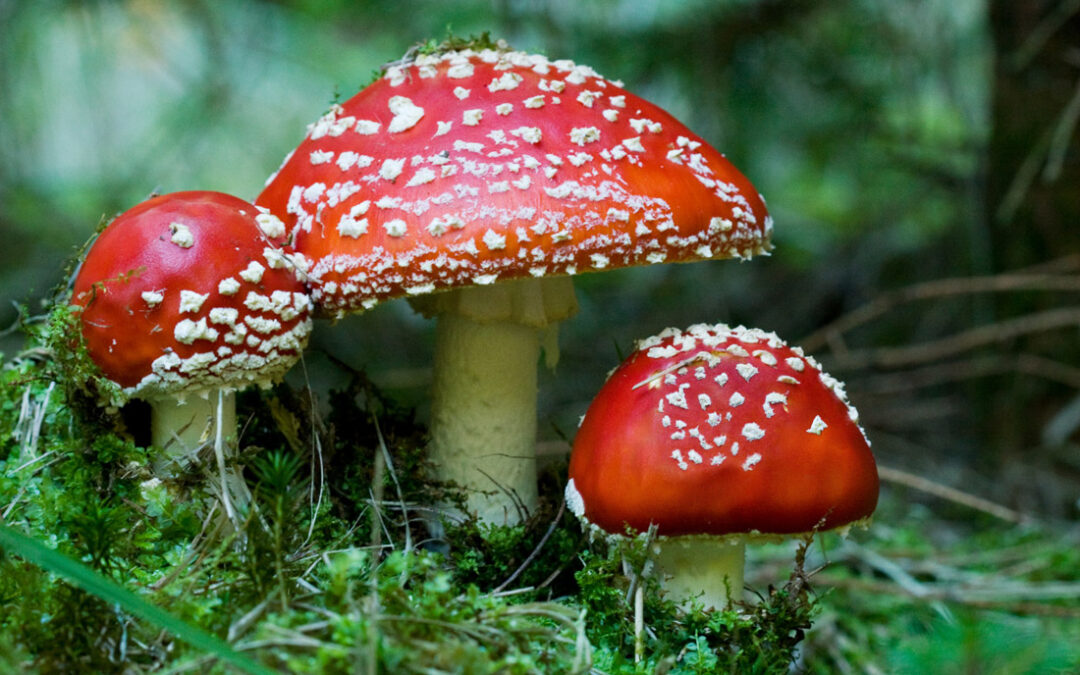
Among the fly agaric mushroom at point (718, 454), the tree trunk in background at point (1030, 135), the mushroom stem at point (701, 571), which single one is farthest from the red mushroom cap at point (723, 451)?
the tree trunk in background at point (1030, 135)

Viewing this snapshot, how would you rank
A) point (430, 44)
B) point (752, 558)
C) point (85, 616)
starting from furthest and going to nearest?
point (752, 558), point (430, 44), point (85, 616)

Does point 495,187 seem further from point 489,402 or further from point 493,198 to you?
point 489,402

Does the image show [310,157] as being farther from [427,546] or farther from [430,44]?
[427,546]

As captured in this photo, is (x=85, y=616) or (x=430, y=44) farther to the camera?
(x=430, y=44)

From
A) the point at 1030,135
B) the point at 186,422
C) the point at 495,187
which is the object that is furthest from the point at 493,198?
the point at 1030,135

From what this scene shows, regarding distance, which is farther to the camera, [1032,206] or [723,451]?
[1032,206]

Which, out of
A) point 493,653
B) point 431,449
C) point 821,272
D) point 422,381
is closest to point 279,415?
point 431,449

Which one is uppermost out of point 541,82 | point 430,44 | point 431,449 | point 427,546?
point 430,44

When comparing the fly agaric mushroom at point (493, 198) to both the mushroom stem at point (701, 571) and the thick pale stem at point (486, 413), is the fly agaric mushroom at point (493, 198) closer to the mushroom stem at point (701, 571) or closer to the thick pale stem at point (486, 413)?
the thick pale stem at point (486, 413)
